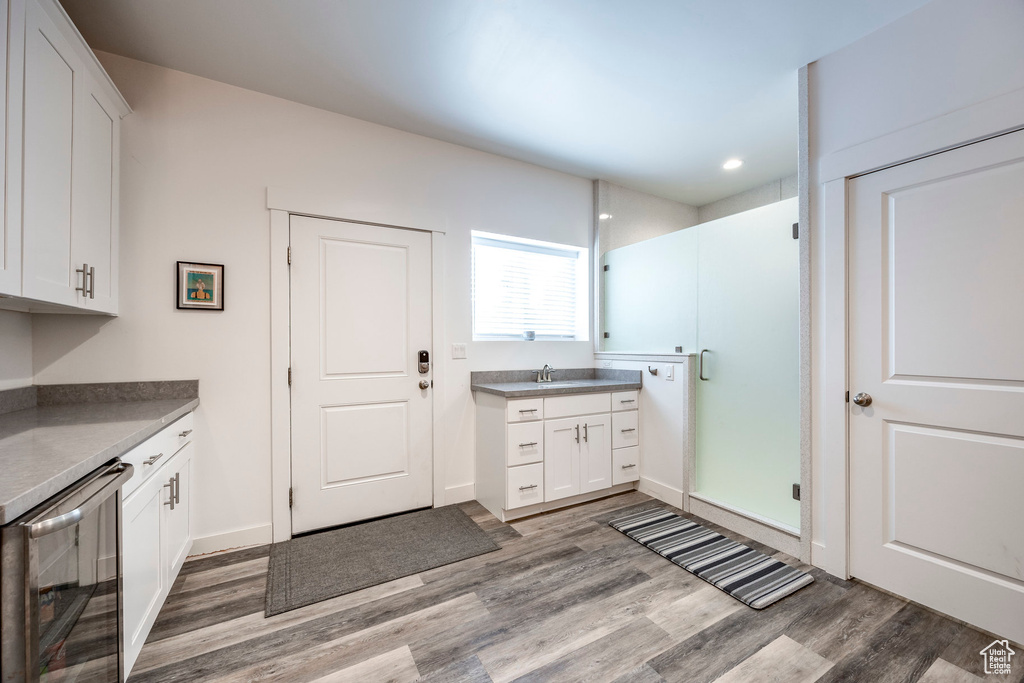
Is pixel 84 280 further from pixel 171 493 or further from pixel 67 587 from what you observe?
pixel 67 587

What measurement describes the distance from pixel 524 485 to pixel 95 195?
2651 millimetres

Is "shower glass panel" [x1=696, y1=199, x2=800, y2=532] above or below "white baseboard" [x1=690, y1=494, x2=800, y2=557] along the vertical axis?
above

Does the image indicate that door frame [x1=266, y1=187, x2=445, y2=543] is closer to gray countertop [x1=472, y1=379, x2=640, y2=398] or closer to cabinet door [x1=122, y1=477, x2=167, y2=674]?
cabinet door [x1=122, y1=477, x2=167, y2=674]

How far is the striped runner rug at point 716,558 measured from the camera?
1909 millimetres

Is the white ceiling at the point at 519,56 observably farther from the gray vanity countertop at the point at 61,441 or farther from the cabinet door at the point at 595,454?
the cabinet door at the point at 595,454

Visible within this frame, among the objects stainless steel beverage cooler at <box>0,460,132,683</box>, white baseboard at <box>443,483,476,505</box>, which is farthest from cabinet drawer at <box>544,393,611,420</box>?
stainless steel beverage cooler at <box>0,460,132,683</box>

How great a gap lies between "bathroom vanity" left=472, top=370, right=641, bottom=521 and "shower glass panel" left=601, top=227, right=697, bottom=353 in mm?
399

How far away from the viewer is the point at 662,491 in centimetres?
305

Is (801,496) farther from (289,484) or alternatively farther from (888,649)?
(289,484)

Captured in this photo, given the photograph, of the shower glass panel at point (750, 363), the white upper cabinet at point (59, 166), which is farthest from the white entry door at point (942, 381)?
the white upper cabinet at point (59, 166)

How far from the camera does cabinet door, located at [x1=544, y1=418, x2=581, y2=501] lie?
2801mm

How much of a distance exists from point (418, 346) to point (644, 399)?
1.80m

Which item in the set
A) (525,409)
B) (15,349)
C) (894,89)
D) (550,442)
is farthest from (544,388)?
(15,349)

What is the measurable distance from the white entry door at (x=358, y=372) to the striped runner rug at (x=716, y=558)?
4.91ft
